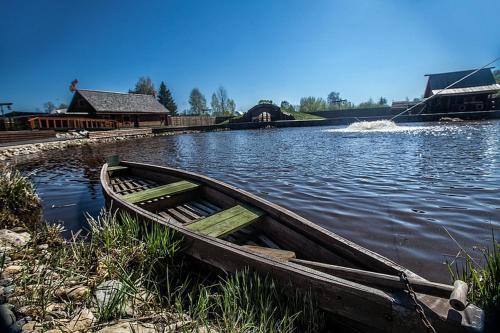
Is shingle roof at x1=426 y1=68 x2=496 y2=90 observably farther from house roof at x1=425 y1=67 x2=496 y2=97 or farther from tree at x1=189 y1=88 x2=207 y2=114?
tree at x1=189 y1=88 x2=207 y2=114

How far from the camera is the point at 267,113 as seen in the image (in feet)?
183

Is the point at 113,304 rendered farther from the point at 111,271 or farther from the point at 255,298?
the point at 255,298

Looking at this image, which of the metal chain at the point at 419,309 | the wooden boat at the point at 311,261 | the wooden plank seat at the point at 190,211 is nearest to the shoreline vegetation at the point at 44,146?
the wooden plank seat at the point at 190,211

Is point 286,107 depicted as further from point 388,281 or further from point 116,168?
point 388,281

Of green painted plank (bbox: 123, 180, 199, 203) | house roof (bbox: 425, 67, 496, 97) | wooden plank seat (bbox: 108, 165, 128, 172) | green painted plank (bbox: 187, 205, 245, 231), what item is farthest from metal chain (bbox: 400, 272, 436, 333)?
house roof (bbox: 425, 67, 496, 97)

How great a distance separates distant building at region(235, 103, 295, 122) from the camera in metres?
55.3

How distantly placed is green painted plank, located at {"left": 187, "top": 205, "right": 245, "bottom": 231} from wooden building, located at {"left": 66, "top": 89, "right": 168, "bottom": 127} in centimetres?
4030

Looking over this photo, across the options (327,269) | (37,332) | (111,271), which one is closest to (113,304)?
(37,332)

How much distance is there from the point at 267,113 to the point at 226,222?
176 ft

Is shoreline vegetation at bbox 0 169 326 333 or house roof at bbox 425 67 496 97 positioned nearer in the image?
shoreline vegetation at bbox 0 169 326 333

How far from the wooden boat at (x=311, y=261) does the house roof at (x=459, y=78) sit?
161ft

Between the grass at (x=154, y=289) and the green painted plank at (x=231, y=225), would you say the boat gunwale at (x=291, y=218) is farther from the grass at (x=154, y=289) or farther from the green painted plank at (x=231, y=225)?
the grass at (x=154, y=289)

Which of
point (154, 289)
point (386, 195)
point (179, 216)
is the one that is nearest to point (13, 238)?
point (179, 216)

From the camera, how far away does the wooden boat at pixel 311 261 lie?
5.53ft
